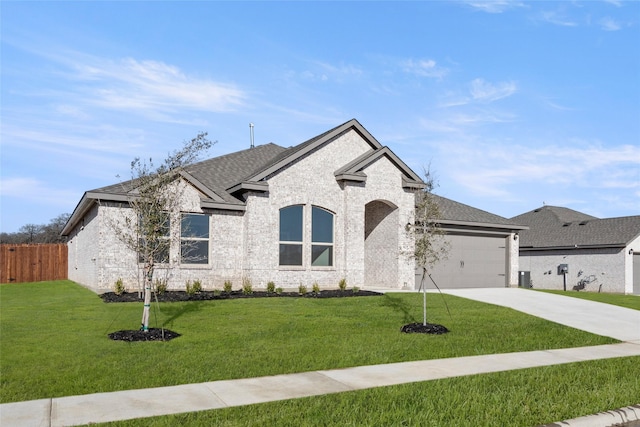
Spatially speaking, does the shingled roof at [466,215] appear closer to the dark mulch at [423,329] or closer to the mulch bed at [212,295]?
the mulch bed at [212,295]

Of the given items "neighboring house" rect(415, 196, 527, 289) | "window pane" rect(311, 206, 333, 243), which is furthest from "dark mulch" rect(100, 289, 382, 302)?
"neighboring house" rect(415, 196, 527, 289)

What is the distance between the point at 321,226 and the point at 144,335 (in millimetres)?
11757

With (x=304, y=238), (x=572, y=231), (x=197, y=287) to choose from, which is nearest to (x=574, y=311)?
(x=304, y=238)

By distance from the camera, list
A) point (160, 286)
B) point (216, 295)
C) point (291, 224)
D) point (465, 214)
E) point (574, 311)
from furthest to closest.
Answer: point (465, 214) → point (291, 224) → point (160, 286) → point (216, 295) → point (574, 311)

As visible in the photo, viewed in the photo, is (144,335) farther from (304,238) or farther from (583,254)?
(583,254)

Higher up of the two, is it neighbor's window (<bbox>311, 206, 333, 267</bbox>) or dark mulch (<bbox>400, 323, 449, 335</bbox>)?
neighbor's window (<bbox>311, 206, 333, 267</bbox>)

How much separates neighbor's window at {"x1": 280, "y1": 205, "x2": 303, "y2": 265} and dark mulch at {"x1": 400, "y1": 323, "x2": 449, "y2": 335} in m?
8.84

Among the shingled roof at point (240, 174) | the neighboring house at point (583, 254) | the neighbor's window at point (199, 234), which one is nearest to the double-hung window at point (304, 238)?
the shingled roof at point (240, 174)

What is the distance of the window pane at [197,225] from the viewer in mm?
20188

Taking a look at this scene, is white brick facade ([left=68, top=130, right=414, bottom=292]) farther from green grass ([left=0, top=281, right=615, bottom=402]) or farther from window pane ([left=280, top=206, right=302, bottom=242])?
green grass ([left=0, top=281, right=615, bottom=402])

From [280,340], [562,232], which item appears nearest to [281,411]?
[280,340]

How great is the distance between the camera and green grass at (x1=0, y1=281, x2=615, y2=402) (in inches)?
329

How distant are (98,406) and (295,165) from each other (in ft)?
51.4

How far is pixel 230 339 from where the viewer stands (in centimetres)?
1118
